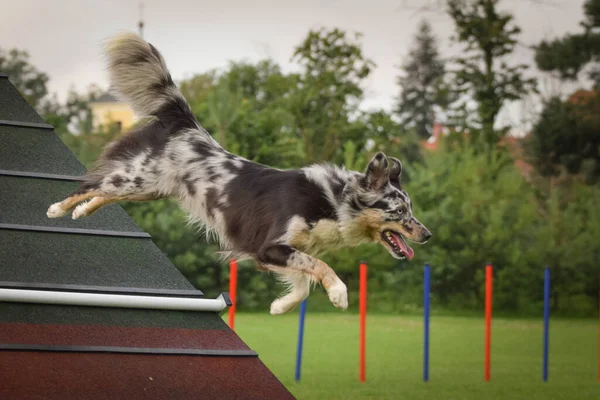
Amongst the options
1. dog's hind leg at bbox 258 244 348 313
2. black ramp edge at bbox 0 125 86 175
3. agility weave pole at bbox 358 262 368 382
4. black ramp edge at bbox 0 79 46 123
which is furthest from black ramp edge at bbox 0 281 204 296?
agility weave pole at bbox 358 262 368 382

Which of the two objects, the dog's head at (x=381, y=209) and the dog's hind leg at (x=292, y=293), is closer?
the dog's head at (x=381, y=209)

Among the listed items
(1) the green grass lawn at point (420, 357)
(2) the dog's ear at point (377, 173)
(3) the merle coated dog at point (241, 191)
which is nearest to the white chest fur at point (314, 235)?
(3) the merle coated dog at point (241, 191)

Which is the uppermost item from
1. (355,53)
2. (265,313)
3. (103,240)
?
(355,53)

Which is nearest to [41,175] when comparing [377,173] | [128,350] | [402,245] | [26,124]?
[26,124]

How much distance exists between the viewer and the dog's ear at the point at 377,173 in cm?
424

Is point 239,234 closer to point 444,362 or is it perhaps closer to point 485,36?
point 444,362

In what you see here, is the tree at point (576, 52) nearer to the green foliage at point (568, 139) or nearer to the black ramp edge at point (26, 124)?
the green foliage at point (568, 139)

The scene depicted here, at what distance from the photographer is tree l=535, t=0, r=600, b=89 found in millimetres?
25797

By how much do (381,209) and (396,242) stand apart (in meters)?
0.20

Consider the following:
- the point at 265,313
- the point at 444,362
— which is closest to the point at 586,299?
the point at 265,313

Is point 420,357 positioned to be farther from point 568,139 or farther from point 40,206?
point 568,139

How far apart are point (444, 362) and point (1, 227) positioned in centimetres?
695

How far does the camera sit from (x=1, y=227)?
481cm

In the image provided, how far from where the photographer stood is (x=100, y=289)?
467cm
